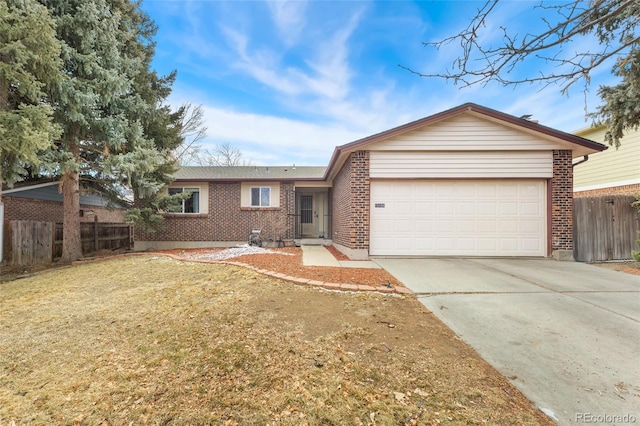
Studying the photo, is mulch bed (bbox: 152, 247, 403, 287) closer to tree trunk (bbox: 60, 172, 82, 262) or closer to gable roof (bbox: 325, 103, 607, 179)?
gable roof (bbox: 325, 103, 607, 179)

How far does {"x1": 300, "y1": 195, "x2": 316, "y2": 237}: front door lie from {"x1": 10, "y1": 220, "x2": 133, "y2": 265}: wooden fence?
8758 millimetres

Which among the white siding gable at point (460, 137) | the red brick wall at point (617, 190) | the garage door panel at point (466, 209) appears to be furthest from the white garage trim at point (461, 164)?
the red brick wall at point (617, 190)

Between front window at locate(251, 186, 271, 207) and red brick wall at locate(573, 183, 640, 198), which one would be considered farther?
front window at locate(251, 186, 271, 207)

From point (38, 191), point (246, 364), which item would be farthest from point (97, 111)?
point (246, 364)

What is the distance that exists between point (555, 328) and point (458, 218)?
15.3 ft

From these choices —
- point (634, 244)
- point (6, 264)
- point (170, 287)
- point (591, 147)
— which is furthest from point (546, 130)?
point (6, 264)

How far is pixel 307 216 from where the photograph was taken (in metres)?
13.1

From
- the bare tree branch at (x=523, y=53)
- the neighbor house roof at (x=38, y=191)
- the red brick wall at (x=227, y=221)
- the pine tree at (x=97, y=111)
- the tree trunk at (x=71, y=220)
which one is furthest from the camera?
the red brick wall at (x=227, y=221)

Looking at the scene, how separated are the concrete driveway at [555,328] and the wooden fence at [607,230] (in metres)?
1.99

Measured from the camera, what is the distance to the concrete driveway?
1.86 m

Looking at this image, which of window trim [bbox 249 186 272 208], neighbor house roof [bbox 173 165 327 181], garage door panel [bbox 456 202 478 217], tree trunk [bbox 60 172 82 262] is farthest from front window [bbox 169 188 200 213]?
garage door panel [bbox 456 202 478 217]

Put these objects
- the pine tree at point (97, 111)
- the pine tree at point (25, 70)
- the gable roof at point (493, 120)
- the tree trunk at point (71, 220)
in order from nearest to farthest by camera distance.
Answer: the pine tree at point (25, 70) → the gable roof at point (493, 120) → the pine tree at point (97, 111) → the tree trunk at point (71, 220)

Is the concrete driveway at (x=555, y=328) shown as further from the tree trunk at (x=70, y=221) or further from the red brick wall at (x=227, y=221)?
the tree trunk at (x=70, y=221)

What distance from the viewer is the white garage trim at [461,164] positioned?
280 inches
